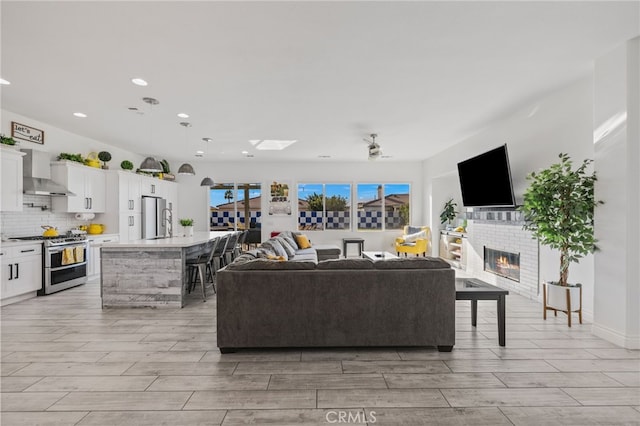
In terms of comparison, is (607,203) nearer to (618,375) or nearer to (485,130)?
(618,375)

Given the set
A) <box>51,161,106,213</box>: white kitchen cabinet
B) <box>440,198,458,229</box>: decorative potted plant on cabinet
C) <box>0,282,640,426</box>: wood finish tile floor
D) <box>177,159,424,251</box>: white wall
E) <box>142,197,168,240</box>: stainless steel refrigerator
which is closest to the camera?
<box>0,282,640,426</box>: wood finish tile floor

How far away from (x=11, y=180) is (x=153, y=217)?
11.0 ft

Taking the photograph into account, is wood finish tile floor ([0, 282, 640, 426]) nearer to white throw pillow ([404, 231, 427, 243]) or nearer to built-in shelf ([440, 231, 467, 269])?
built-in shelf ([440, 231, 467, 269])

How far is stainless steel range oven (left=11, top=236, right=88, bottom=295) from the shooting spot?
499 cm

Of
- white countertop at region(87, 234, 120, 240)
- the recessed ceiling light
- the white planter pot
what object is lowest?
the white planter pot

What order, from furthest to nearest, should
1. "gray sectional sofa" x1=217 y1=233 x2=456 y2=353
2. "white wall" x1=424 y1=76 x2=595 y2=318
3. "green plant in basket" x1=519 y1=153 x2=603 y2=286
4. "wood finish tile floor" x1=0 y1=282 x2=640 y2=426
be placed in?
1. "white wall" x1=424 y1=76 x2=595 y2=318
2. "green plant in basket" x1=519 y1=153 x2=603 y2=286
3. "gray sectional sofa" x1=217 y1=233 x2=456 y2=353
4. "wood finish tile floor" x1=0 y1=282 x2=640 y2=426

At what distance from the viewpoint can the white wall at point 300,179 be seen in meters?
9.41

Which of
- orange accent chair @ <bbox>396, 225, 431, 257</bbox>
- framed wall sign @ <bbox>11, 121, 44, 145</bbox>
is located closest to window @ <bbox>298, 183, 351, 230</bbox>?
orange accent chair @ <bbox>396, 225, 431, 257</bbox>

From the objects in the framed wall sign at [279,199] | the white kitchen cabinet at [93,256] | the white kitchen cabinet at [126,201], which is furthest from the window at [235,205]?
the white kitchen cabinet at [93,256]

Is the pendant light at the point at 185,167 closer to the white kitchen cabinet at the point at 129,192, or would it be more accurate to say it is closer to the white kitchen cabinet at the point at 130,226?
the white kitchen cabinet at the point at 129,192

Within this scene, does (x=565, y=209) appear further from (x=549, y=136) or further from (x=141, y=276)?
(x=141, y=276)

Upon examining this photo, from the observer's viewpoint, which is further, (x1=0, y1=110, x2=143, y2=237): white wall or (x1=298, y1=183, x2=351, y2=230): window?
(x1=298, y1=183, x2=351, y2=230): window

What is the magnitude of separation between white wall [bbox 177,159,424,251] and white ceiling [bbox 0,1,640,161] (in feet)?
12.6

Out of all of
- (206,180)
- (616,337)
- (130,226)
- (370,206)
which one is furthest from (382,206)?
(616,337)
